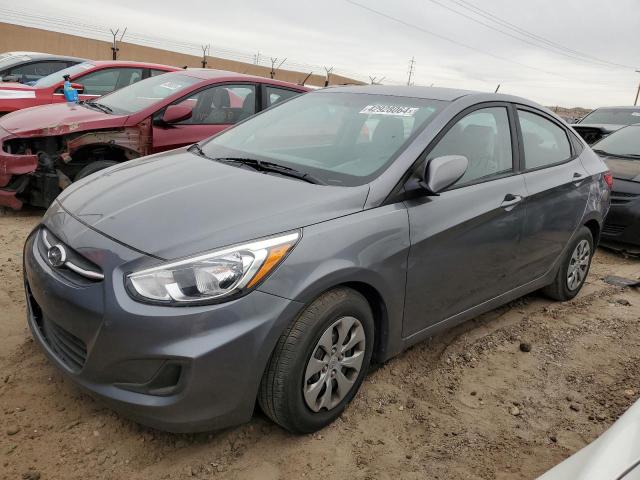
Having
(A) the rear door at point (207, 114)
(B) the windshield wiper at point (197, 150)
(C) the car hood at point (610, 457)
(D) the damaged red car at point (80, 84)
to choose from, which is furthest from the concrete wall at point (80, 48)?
(C) the car hood at point (610, 457)

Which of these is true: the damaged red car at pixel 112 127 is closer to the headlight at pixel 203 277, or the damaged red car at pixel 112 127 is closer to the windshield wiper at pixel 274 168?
Answer: the windshield wiper at pixel 274 168

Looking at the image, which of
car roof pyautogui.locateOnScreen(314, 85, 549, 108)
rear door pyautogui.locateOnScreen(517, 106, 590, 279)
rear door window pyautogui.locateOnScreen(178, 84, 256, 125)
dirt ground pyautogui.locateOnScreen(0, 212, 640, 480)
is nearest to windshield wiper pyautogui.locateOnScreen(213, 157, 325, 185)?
car roof pyautogui.locateOnScreen(314, 85, 549, 108)

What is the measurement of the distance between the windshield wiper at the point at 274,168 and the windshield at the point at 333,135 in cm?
4

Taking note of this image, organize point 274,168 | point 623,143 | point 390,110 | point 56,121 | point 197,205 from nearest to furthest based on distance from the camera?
point 197,205 → point 274,168 → point 390,110 → point 56,121 → point 623,143

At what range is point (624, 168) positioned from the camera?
254 inches

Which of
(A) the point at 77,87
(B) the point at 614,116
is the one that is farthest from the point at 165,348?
(B) the point at 614,116

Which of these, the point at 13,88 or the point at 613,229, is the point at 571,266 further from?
the point at 13,88

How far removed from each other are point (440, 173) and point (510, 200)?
85cm

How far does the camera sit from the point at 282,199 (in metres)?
2.54

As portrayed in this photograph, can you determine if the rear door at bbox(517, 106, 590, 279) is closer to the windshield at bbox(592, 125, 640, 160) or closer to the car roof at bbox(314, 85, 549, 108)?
the car roof at bbox(314, 85, 549, 108)

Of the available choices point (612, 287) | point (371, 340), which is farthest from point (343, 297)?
point (612, 287)

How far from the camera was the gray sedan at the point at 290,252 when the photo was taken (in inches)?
84.0

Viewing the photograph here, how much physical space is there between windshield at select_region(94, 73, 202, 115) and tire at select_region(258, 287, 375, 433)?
3998mm

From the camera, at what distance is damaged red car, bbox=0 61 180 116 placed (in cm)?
729
